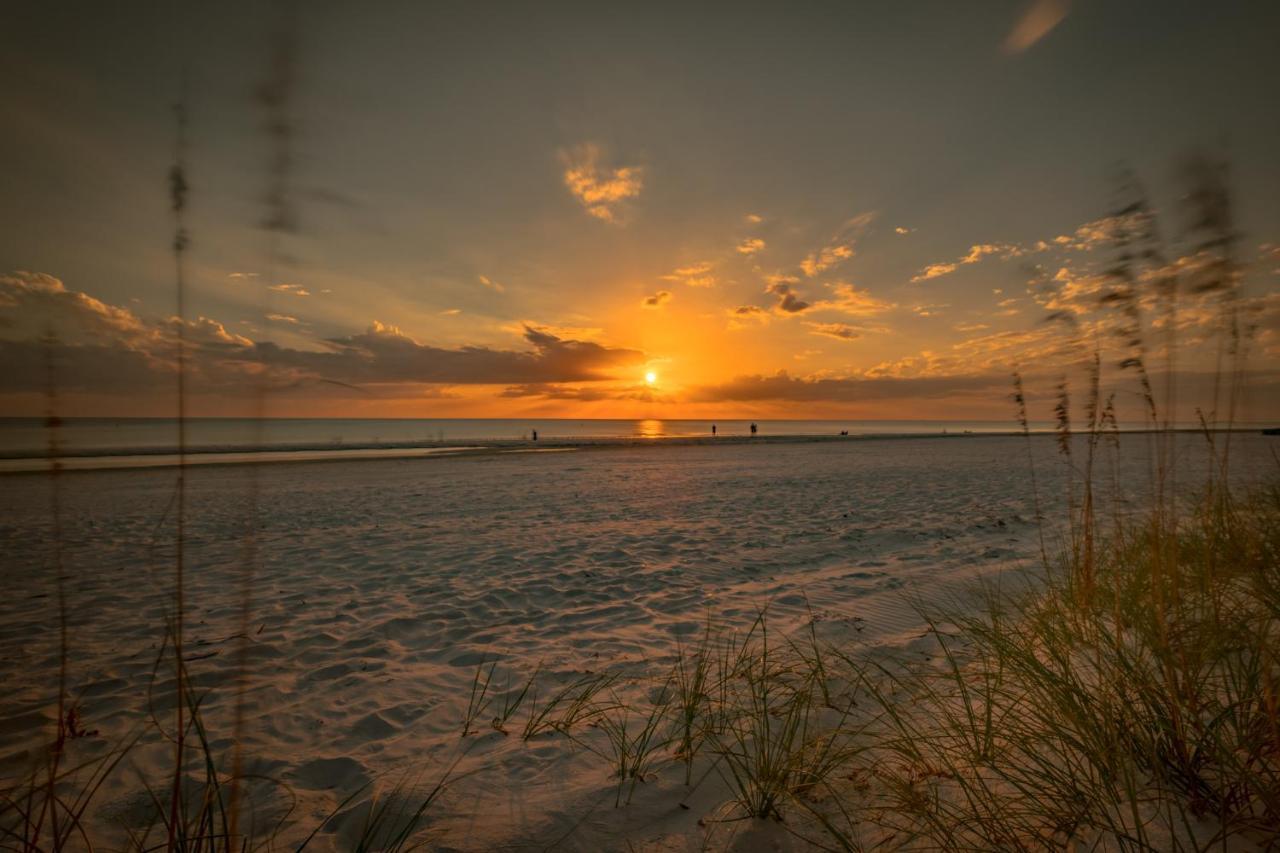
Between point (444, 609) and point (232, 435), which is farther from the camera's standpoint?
point (232, 435)

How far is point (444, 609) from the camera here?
551cm

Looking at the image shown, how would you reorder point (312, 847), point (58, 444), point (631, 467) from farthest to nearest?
point (631, 467) < point (312, 847) < point (58, 444)

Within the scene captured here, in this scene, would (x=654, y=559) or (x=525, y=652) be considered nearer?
(x=525, y=652)

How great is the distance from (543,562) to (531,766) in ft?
14.2

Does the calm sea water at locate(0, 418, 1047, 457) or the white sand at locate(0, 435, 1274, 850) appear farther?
the calm sea water at locate(0, 418, 1047, 457)

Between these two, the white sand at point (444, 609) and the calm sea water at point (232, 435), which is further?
the calm sea water at point (232, 435)

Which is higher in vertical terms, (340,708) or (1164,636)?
(1164,636)

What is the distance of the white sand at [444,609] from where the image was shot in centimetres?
272

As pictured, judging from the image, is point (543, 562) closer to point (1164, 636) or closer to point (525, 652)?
point (525, 652)

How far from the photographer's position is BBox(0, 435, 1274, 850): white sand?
2.72m

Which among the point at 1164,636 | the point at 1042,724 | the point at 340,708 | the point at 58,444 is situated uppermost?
the point at 58,444

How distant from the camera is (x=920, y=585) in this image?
6012mm

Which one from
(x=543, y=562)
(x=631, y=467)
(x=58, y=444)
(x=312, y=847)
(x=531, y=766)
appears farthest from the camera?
(x=631, y=467)

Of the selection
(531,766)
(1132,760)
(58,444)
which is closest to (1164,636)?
(1132,760)
